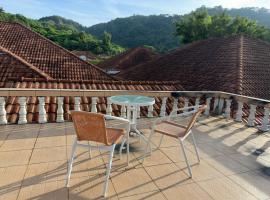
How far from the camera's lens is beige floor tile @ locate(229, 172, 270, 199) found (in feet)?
8.42

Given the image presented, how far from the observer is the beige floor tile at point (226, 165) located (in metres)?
3.06

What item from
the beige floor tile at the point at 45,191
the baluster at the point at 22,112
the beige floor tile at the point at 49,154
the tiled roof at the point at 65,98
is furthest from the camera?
the tiled roof at the point at 65,98

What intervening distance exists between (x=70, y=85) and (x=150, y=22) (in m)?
44.7

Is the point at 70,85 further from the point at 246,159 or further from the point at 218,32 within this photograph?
the point at 218,32

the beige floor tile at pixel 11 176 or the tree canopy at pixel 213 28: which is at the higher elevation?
the tree canopy at pixel 213 28

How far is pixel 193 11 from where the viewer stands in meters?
33.3

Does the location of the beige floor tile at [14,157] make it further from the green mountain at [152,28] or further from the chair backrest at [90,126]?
the green mountain at [152,28]

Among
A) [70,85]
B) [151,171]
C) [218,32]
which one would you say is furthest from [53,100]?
[218,32]

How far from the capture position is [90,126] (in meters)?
2.51

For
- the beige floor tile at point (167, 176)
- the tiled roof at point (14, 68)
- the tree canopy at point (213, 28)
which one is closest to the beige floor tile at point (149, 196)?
the beige floor tile at point (167, 176)

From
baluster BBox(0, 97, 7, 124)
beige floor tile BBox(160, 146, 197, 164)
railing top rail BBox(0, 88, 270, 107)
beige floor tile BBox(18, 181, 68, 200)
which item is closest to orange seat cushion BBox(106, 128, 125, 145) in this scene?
beige floor tile BBox(18, 181, 68, 200)

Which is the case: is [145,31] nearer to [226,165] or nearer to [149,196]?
[226,165]

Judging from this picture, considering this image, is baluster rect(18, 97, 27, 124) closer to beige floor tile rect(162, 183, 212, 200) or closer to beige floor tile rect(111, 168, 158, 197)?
beige floor tile rect(111, 168, 158, 197)

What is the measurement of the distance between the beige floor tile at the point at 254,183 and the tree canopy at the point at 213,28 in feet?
95.7
